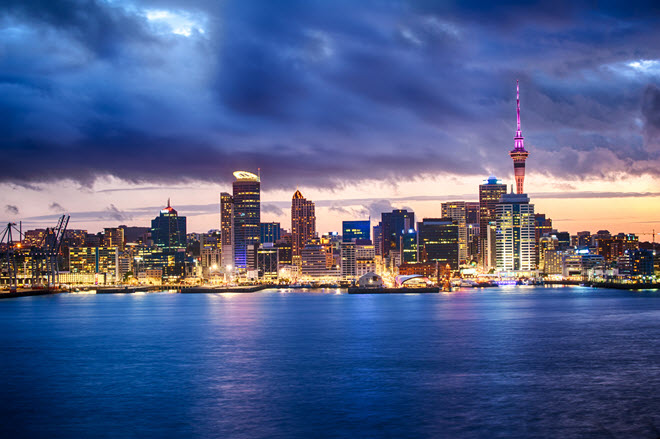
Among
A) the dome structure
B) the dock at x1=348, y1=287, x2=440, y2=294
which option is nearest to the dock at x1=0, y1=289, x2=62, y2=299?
the dock at x1=348, y1=287, x2=440, y2=294

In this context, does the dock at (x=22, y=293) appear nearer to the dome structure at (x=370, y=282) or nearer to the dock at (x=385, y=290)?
the dock at (x=385, y=290)

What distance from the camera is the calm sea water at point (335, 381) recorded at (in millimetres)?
31688

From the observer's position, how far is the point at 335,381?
137ft

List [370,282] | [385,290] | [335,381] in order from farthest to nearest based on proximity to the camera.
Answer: [370,282] < [385,290] < [335,381]

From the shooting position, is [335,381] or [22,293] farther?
[22,293]

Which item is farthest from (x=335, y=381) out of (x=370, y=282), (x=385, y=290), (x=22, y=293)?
(x=22, y=293)

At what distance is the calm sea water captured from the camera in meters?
31.7

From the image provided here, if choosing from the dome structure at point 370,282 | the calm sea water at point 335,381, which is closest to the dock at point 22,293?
the dome structure at point 370,282

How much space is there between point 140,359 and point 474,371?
2336 cm

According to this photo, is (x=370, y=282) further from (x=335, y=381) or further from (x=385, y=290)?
(x=335, y=381)

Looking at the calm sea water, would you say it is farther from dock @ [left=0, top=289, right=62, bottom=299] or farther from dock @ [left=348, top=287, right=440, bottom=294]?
dock @ [left=0, top=289, right=62, bottom=299]

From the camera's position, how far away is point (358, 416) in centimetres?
3309

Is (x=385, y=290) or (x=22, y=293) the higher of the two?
(x=22, y=293)

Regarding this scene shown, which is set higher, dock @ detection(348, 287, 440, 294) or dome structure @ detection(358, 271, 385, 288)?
dome structure @ detection(358, 271, 385, 288)
